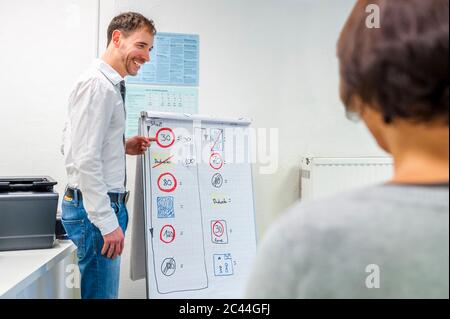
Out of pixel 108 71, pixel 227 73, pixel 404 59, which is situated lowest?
pixel 404 59

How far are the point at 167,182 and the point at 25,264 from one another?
1.87 feet

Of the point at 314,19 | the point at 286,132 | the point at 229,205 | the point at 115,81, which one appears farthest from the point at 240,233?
the point at 314,19

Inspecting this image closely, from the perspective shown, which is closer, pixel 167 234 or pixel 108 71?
pixel 108 71

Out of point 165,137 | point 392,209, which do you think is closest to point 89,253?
point 165,137

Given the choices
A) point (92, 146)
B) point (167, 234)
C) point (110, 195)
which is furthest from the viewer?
point (167, 234)

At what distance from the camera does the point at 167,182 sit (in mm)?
1516

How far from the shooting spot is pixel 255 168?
6.25 feet

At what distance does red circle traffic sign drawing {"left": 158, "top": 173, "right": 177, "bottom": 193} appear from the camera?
4.93ft

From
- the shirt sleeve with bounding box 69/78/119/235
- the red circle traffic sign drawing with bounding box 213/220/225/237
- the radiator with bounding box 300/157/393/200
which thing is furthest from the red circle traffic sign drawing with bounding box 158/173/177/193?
the radiator with bounding box 300/157/393/200

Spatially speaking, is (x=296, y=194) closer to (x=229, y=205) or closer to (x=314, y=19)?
(x=229, y=205)

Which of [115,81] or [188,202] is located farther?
[188,202]

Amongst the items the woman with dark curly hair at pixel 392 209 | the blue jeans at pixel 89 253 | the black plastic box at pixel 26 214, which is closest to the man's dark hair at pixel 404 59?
the woman with dark curly hair at pixel 392 209

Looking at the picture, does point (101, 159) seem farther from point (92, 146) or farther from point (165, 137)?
point (165, 137)
